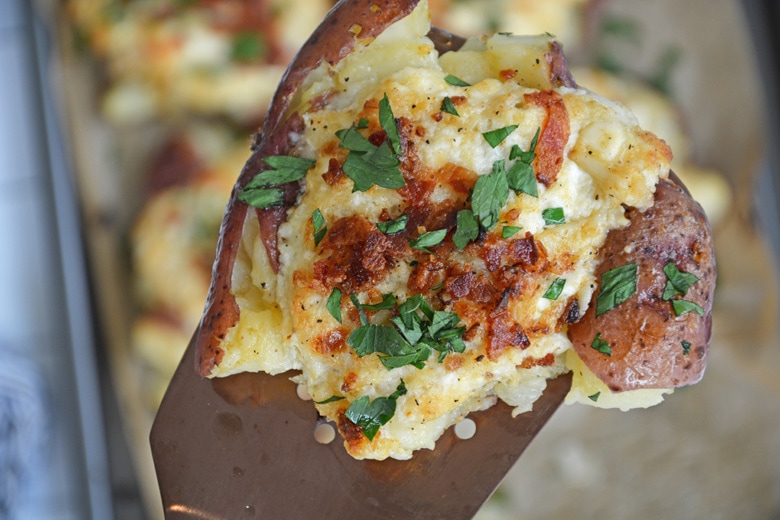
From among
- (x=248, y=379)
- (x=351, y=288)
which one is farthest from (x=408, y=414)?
(x=248, y=379)

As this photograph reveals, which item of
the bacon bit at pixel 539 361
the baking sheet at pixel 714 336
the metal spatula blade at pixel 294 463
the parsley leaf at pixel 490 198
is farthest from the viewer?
the baking sheet at pixel 714 336

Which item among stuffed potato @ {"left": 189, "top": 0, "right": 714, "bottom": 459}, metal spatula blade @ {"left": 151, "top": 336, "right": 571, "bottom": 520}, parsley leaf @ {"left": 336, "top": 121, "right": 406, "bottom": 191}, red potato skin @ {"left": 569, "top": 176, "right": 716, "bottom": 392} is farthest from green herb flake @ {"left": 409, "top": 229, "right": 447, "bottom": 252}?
metal spatula blade @ {"left": 151, "top": 336, "right": 571, "bottom": 520}

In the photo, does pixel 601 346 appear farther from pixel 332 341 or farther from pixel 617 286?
pixel 332 341

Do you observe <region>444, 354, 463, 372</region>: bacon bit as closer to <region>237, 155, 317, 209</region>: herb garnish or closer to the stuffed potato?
the stuffed potato

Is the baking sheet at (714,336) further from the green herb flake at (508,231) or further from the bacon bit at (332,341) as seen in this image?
the green herb flake at (508,231)

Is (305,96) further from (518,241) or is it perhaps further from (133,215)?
A: (133,215)

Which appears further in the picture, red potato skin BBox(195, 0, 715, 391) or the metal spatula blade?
the metal spatula blade

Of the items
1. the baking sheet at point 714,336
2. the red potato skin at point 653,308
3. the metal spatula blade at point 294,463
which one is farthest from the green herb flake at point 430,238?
the baking sheet at point 714,336
